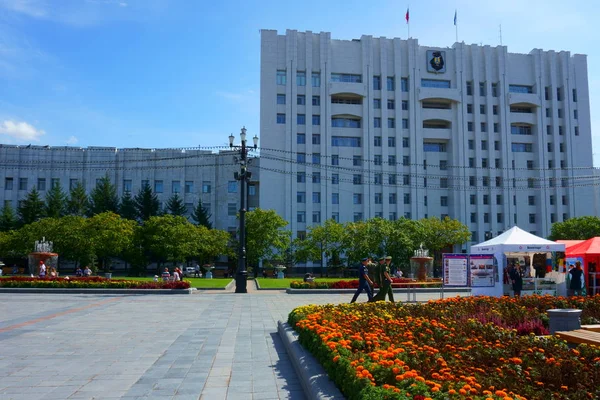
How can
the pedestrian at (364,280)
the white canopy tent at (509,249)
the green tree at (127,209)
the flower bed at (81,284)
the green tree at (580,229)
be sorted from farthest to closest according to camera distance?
the green tree at (127,209), the green tree at (580,229), the flower bed at (81,284), the white canopy tent at (509,249), the pedestrian at (364,280)

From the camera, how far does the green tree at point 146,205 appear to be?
62312 millimetres

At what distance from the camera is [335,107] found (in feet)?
203

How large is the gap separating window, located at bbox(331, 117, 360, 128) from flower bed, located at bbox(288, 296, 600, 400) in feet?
179

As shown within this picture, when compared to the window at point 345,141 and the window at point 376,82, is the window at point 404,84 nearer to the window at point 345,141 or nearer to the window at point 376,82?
the window at point 376,82

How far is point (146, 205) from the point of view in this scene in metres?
62.4

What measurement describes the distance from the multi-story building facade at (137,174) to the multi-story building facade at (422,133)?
8.75m

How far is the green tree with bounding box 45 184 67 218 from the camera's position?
60.1 meters

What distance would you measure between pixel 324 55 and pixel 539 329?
55.8 m

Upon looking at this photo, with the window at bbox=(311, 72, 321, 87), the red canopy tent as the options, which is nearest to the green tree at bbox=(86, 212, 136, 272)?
the window at bbox=(311, 72, 321, 87)

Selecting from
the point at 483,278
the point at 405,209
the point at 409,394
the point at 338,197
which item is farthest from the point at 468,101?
the point at 409,394

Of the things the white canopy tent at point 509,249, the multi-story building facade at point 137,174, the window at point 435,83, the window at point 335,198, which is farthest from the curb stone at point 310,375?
the window at point 435,83

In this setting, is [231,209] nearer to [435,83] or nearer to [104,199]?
[104,199]

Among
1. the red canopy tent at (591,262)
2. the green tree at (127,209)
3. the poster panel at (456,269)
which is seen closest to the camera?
the poster panel at (456,269)

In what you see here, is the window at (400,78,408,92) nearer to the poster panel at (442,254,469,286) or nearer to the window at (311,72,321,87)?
the window at (311,72,321,87)
